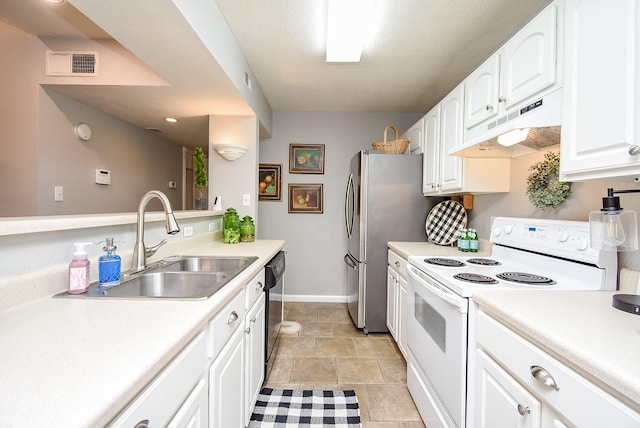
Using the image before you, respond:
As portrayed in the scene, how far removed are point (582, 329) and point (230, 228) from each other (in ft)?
7.32

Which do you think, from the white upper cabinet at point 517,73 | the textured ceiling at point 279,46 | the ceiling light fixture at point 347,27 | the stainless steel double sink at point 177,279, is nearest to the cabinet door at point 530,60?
the white upper cabinet at point 517,73

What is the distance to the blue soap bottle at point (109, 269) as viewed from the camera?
107cm

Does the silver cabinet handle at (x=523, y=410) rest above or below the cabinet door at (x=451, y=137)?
below

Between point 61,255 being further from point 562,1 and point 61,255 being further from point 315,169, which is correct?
point 315,169

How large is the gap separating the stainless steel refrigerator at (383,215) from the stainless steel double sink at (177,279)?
126cm

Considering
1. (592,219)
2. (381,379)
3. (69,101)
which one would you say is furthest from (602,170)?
(69,101)

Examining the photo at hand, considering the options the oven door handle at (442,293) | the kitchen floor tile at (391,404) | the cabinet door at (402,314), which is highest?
the oven door handle at (442,293)

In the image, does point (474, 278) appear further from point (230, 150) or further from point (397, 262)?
point (230, 150)

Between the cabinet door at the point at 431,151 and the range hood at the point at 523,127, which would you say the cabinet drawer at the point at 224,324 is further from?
the cabinet door at the point at 431,151

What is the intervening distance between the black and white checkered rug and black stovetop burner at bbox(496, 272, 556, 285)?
112 centimetres

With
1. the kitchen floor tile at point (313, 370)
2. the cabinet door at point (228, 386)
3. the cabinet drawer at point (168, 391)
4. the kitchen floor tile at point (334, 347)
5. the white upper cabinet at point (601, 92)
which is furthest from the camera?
the kitchen floor tile at point (334, 347)

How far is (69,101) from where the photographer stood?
93.9 inches

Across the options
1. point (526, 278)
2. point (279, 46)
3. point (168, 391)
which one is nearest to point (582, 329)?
point (526, 278)

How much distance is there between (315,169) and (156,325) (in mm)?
2935
